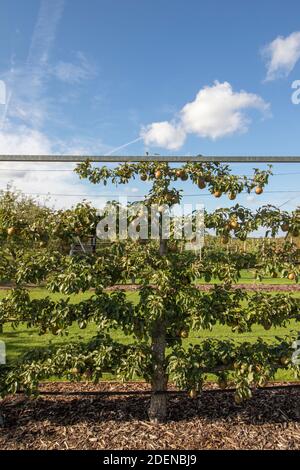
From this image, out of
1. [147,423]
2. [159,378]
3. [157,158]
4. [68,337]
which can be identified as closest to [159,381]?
[159,378]

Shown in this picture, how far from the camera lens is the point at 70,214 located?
405cm

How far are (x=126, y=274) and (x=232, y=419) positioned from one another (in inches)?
84.8

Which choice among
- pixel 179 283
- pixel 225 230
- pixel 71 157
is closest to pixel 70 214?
pixel 71 157

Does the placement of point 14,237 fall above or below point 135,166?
below

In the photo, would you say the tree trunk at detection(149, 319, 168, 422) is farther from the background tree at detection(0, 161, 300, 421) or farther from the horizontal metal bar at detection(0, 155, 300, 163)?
the horizontal metal bar at detection(0, 155, 300, 163)

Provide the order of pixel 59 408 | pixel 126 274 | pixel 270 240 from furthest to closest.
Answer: pixel 59 408 → pixel 270 240 → pixel 126 274

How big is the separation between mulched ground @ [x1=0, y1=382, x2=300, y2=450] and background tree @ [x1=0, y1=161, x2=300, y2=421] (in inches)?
14.4

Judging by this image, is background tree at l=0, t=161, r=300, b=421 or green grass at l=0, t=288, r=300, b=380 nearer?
background tree at l=0, t=161, r=300, b=421

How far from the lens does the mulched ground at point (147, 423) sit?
3.90m

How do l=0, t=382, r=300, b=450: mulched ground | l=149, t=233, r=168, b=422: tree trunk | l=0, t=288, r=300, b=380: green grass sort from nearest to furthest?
l=0, t=382, r=300, b=450: mulched ground → l=149, t=233, r=168, b=422: tree trunk → l=0, t=288, r=300, b=380: green grass

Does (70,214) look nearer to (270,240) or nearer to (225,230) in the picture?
(225,230)

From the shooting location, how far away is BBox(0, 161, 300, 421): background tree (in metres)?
3.92

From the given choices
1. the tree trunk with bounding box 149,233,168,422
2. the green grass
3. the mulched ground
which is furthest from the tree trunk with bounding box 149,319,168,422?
the green grass
